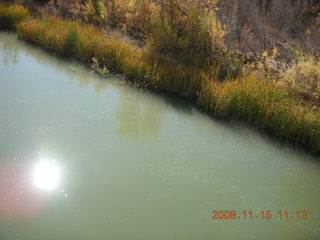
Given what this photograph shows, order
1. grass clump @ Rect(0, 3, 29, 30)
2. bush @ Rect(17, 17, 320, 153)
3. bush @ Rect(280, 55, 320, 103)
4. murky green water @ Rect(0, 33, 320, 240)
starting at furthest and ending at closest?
grass clump @ Rect(0, 3, 29, 30) < bush @ Rect(280, 55, 320, 103) < bush @ Rect(17, 17, 320, 153) < murky green water @ Rect(0, 33, 320, 240)

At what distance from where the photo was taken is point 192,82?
5.39m

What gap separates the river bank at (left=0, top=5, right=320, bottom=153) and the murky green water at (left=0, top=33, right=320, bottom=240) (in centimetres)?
27

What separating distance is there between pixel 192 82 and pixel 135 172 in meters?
2.27

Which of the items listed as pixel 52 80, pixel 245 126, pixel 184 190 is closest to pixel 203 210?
pixel 184 190

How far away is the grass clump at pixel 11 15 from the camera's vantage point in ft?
26.5

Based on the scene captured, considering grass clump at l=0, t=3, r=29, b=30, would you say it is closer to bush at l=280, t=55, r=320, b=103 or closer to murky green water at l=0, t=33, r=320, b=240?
murky green water at l=0, t=33, r=320, b=240

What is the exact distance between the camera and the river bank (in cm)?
455
